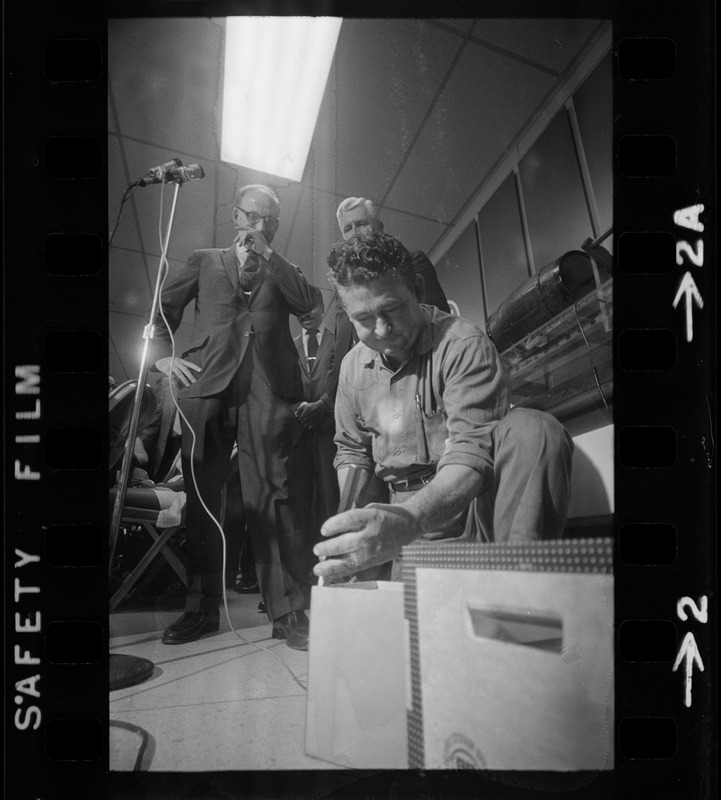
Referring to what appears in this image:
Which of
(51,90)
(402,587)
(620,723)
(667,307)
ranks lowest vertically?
(620,723)

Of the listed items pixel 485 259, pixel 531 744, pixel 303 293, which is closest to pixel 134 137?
pixel 303 293

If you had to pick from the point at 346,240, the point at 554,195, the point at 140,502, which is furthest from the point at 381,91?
the point at 140,502

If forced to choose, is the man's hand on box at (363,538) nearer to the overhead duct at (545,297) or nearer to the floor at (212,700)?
the floor at (212,700)

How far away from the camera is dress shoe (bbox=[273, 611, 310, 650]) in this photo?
114 centimetres

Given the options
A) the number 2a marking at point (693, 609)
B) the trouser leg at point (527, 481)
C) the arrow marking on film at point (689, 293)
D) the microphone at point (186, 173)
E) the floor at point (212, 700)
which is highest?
the microphone at point (186, 173)

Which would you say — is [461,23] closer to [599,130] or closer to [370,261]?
[599,130]

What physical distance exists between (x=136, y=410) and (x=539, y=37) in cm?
119

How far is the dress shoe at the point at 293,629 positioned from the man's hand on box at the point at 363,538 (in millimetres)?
118

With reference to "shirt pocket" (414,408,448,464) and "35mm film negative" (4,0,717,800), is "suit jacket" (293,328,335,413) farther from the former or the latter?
"35mm film negative" (4,0,717,800)

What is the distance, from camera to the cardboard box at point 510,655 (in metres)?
0.96

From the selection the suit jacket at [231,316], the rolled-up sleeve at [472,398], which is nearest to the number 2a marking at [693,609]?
the rolled-up sleeve at [472,398]

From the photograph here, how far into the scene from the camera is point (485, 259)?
1.21 m

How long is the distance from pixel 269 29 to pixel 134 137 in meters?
0.37

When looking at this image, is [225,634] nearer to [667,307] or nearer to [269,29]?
[667,307]
